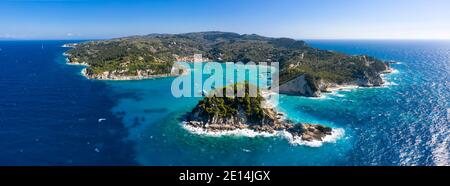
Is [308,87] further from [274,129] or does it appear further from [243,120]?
[243,120]

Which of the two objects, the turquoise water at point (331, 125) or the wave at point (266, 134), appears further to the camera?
the wave at point (266, 134)

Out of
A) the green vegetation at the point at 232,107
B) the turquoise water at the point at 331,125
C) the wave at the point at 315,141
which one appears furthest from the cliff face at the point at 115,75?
the wave at the point at 315,141

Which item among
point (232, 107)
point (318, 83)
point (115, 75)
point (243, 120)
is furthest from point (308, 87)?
point (115, 75)

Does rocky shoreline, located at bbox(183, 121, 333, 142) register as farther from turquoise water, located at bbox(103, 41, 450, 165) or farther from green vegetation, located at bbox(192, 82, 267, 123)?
turquoise water, located at bbox(103, 41, 450, 165)

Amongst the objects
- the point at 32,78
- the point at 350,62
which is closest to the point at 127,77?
the point at 32,78

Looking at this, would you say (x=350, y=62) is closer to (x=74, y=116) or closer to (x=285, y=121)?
(x=285, y=121)

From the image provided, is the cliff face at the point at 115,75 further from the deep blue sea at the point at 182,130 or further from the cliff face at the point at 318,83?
the cliff face at the point at 318,83

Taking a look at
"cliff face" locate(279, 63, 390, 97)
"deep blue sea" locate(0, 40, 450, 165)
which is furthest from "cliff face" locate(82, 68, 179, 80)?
"cliff face" locate(279, 63, 390, 97)
